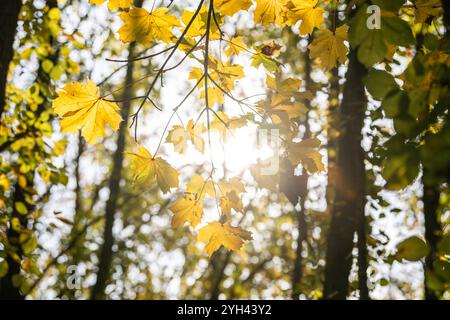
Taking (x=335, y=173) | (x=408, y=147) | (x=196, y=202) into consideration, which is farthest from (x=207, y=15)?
(x=335, y=173)

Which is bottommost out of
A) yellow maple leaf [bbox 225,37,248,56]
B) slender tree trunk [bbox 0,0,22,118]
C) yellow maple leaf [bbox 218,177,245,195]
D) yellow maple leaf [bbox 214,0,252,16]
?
yellow maple leaf [bbox 218,177,245,195]

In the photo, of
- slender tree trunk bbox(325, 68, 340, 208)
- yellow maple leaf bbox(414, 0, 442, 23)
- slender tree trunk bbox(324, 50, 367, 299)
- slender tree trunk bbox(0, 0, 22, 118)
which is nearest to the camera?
yellow maple leaf bbox(414, 0, 442, 23)

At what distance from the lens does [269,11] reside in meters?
1.47

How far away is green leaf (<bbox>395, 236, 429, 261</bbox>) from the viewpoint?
2.60ft

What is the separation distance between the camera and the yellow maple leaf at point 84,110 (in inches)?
53.9

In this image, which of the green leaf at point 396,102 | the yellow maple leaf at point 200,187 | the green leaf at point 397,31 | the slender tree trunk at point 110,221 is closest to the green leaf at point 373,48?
the green leaf at point 397,31

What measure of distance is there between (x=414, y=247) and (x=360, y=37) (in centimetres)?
47

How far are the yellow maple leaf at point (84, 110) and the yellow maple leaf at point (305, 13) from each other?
73 centimetres

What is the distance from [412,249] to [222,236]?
79 cm

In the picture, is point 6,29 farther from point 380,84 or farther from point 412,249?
point 412,249

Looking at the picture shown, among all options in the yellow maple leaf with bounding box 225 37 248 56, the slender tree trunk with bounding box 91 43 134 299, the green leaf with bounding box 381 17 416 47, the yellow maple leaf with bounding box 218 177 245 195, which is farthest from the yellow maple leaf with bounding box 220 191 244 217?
the slender tree trunk with bounding box 91 43 134 299

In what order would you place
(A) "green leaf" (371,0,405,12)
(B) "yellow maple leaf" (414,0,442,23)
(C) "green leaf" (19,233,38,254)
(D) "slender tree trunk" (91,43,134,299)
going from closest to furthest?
(A) "green leaf" (371,0,405,12) → (B) "yellow maple leaf" (414,0,442,23) → (C) "green leaf" (19,233,38,254) → (D) "slender tree trunk" (91,43,134,299)

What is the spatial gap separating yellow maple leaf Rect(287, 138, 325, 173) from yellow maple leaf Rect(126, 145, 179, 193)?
0.41 m

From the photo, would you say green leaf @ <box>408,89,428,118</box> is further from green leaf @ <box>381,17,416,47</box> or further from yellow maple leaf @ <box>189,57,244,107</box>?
yellow maple leaf @ <box>189,57,244,107</box>
